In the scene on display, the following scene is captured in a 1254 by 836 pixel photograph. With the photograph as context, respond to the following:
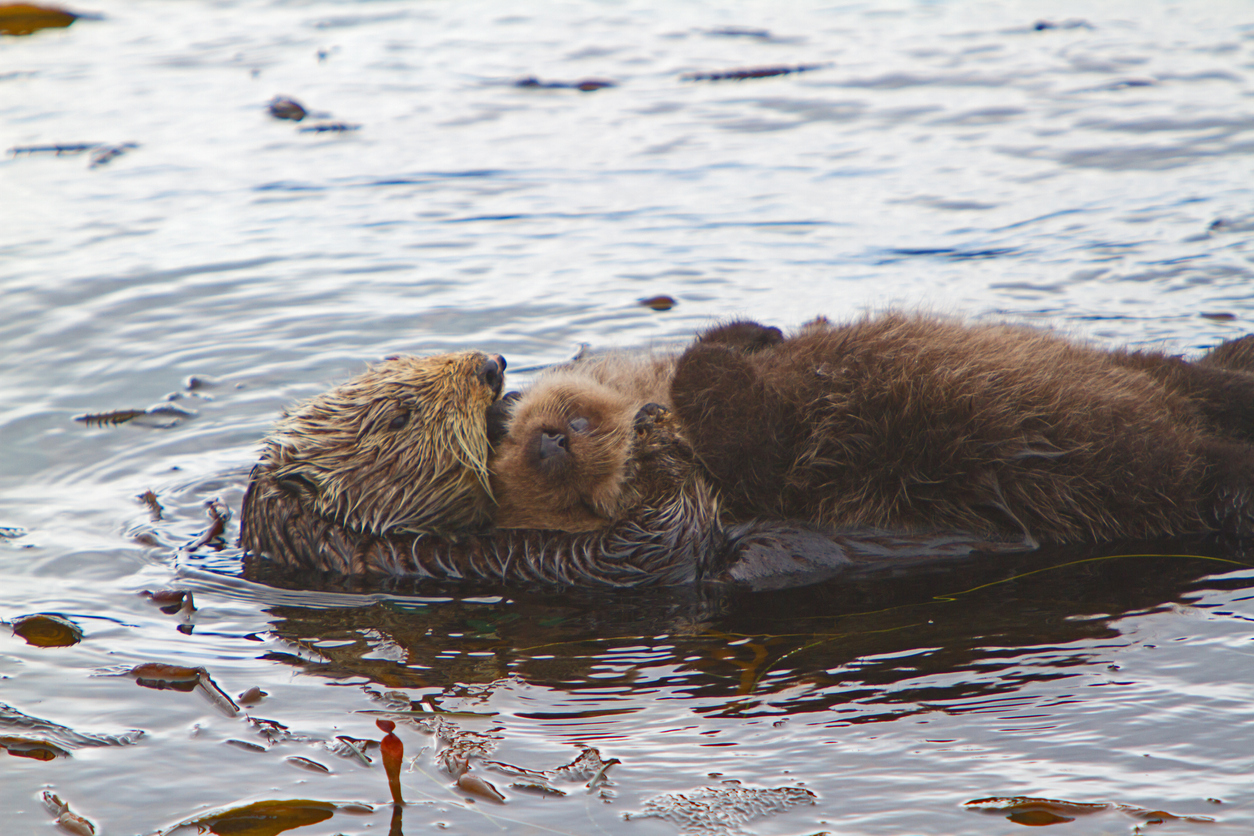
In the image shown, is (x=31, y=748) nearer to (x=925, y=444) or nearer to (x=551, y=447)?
(x=551, y=447)

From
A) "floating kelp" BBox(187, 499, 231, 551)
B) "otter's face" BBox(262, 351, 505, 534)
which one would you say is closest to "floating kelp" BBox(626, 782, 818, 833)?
"otter's face" BBox(262, 351, 505, 534)

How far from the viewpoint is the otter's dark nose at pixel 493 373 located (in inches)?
166

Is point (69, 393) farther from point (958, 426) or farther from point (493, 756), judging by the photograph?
point (958, 426)

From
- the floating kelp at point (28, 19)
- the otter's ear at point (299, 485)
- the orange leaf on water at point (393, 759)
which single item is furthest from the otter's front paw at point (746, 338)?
the floating kelp at point (28, 19)

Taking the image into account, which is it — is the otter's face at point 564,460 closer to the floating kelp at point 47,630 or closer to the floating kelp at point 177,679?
the floating kelp at point 177,679

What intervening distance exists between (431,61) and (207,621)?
11.6 meters

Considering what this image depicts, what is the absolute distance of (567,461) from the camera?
3.81 metres

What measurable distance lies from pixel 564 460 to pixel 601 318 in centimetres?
305

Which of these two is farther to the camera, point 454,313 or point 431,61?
point 431,61

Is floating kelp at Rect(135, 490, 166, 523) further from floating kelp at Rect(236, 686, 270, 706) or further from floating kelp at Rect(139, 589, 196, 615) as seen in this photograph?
floating kelp at Rect(236, 686, 270, 706)

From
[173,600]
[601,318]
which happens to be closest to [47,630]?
[173,600]

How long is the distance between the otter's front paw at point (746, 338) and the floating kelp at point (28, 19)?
15.7 m

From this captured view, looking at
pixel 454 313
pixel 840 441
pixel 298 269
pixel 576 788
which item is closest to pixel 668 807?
pixel 576 788

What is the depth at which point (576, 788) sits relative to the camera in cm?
272
